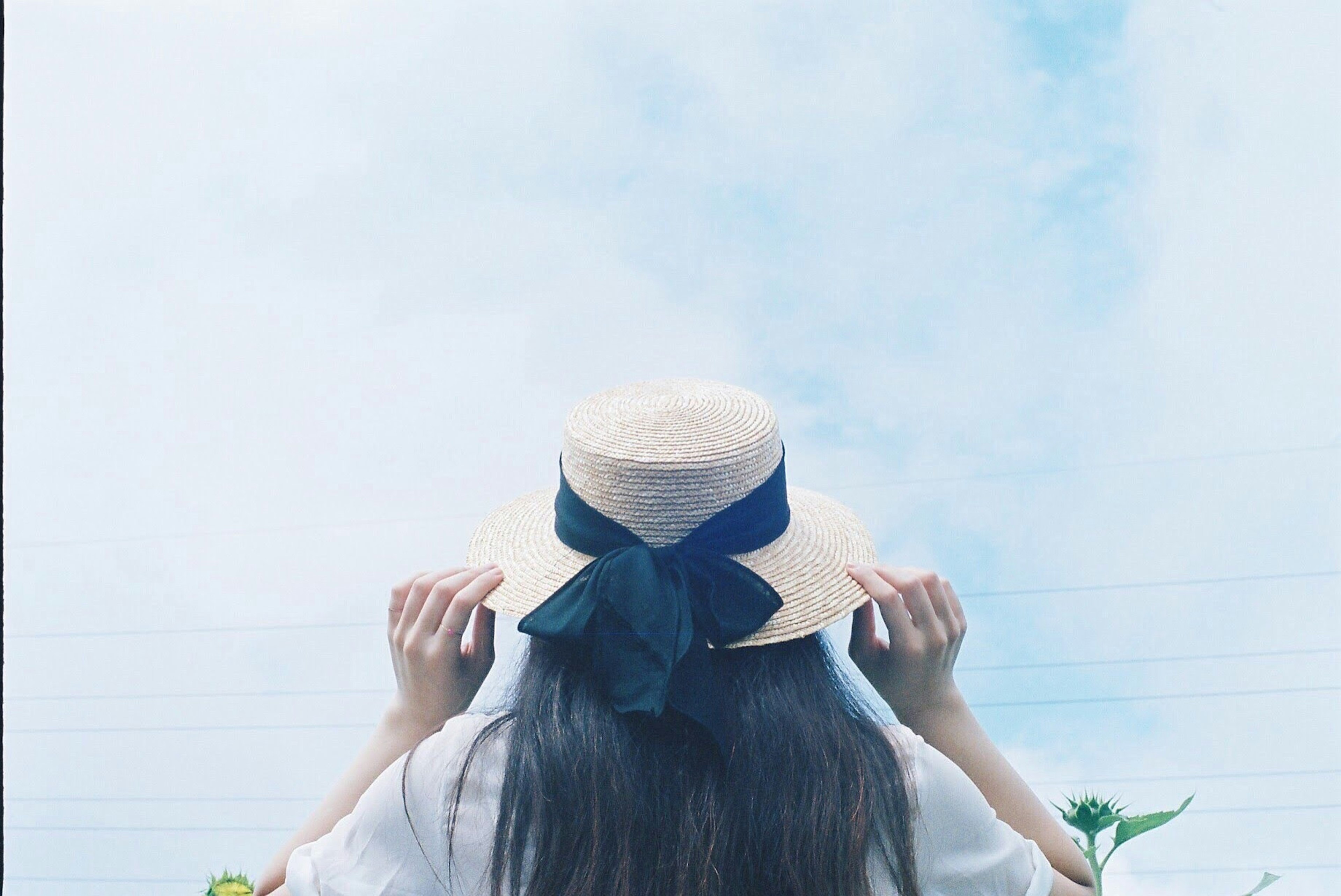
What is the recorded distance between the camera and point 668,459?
0.67 meters

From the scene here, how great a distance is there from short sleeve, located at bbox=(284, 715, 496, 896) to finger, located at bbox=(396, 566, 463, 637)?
0.37ft

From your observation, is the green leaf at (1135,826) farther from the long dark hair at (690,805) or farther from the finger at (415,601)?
the finger at (415,601)

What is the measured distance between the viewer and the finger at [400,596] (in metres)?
0.71

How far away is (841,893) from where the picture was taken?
0.60 metres

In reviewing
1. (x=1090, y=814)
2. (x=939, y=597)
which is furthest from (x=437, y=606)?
(x=1090, y=814)

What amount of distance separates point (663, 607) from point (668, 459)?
0.32ft

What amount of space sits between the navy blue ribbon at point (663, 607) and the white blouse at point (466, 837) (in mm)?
83

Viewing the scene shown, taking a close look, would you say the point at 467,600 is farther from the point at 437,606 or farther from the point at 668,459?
the point at 668,459

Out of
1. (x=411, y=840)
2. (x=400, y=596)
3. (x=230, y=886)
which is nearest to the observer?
(x=411, y=840)

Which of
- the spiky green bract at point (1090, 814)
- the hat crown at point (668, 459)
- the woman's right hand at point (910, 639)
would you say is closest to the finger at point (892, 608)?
the woman's right hand at point (910, 639)

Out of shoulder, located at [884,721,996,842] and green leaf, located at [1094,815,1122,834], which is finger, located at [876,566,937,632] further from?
green leaf, located at [1094,815,1122,834]

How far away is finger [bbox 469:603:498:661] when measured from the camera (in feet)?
2.39

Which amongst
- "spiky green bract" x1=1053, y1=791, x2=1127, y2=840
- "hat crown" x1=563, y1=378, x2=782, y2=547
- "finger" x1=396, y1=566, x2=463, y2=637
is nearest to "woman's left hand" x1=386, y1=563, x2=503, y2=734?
"finger" x1=396, y1=566, x2=463, y2=637

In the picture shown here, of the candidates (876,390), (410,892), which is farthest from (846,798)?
(876,390)
